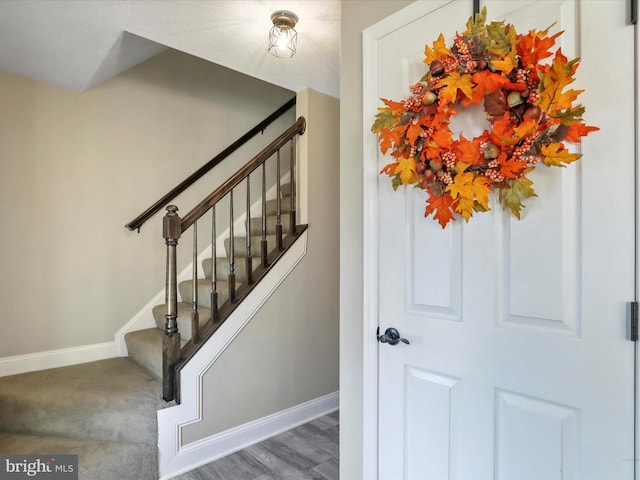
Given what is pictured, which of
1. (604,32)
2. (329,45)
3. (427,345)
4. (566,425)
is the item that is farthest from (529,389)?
(329,45)

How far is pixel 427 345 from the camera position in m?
1.24

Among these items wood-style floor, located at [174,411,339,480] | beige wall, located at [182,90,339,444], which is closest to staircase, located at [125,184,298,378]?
beige wall, located at [182,90,339,444]

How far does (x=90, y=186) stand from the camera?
8.61 ft

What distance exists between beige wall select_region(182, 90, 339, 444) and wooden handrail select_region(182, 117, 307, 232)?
0.36ft

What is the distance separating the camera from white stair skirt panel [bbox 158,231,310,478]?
1.97 m

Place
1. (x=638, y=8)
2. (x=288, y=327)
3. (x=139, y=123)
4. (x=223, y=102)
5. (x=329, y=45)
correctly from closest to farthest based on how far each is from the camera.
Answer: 1. (x=638, y=8)
2. (x=329, y=45)
3. (x=288, y=327)
4. (x=139, y=123)
5. (x=223, y=102)

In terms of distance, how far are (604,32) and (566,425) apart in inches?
42.1

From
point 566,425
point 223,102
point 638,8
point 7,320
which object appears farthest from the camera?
point 223,102

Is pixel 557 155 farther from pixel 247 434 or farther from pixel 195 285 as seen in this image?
pixel 247 434

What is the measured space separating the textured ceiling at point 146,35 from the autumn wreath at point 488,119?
3.32ft

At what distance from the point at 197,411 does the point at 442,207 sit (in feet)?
6.13

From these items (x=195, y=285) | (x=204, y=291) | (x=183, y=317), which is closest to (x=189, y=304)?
(x=204, y=291)

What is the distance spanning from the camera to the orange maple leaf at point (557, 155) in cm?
90

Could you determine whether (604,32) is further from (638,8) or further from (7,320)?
(7,320)
